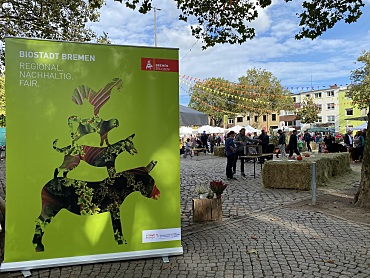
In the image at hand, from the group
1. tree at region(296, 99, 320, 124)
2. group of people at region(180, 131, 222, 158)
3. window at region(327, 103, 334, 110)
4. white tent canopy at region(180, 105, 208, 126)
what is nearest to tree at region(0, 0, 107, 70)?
white tent canopy at region(180, 105, 208, 126)

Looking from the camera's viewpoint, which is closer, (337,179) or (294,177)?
(294,177)

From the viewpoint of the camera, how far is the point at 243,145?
42.3 ft

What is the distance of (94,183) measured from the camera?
3.88 meters

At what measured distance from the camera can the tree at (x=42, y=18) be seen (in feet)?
33.5

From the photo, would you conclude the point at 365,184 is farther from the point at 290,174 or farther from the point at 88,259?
the point at 88,259

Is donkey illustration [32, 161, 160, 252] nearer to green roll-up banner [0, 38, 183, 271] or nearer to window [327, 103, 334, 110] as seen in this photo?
green roll-up banner [0, 38, 183, 271]

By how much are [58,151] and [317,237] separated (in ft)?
12.7

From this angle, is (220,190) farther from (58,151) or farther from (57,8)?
(57,8)

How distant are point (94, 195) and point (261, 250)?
2.33 metres

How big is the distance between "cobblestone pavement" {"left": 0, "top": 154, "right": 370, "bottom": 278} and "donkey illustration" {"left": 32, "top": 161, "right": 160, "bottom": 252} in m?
0.52

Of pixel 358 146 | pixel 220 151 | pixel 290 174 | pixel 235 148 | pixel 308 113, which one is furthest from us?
pixel 308 113

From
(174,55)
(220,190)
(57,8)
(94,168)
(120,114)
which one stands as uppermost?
(57,8)

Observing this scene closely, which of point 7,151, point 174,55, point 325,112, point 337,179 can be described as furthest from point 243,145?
point 325,112

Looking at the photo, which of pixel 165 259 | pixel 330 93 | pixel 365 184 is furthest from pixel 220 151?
pixel 330 93
